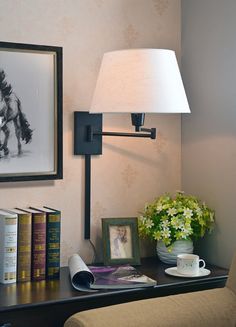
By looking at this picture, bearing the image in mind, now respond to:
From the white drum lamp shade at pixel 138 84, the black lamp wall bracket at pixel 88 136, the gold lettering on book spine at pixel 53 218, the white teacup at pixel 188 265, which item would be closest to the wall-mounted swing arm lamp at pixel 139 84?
the white drum lamp shade at pixel 138 84

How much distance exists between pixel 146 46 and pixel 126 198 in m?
0.64

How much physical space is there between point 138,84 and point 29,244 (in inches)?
26.5

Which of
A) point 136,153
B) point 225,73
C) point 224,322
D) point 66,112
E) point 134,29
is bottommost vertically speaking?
point 224,322

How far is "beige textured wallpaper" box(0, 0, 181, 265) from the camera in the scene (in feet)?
7.11

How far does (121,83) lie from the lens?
200 cm

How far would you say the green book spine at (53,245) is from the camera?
2.05m

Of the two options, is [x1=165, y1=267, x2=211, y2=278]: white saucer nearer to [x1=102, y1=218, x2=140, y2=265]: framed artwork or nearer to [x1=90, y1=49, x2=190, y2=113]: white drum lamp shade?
[x1=102, y1=218, x2=140, y2=265]: framed artwork

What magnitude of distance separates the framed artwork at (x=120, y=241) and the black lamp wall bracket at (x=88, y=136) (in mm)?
89

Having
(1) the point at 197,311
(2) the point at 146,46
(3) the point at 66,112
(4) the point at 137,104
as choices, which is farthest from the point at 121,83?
(1) the point at 197,311

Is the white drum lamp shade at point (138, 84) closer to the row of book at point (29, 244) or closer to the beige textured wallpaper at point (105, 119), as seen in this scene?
the beige textured wallpaper at point (105, 119)

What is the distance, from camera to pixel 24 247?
2014 millimetres

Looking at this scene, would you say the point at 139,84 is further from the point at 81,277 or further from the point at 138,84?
the point at 81,277

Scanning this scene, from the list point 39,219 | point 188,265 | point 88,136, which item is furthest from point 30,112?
point 188,265

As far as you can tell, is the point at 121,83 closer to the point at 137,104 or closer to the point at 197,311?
the point at 137,104
